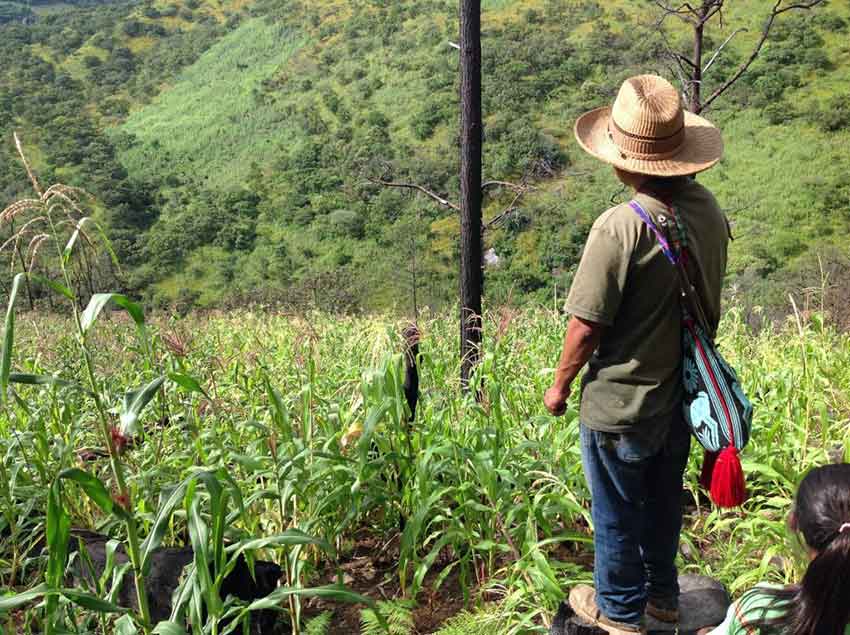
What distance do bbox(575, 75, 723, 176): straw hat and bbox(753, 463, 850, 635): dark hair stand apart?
2.93 feet

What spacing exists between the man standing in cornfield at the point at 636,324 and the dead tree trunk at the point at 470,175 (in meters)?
2.24

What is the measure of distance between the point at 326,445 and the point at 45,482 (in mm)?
1087

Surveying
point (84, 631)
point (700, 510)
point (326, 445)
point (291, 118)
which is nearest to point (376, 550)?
point (326, 445)

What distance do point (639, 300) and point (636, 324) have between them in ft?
0.23

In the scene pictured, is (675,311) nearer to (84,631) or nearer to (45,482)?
(84,631)

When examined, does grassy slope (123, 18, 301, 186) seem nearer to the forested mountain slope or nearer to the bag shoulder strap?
the forested mountain slope

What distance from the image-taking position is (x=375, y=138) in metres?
51.2

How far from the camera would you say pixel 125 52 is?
75188 millimetres

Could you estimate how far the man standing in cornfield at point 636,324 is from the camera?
192 cm

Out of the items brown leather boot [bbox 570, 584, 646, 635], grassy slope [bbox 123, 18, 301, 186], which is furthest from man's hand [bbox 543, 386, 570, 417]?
grassy slope [bbox 123, 18, 301, 186]

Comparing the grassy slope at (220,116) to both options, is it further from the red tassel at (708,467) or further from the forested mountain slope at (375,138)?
the red tassel at (708,467)

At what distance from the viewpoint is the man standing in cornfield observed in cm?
192

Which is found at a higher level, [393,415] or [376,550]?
[393,415]

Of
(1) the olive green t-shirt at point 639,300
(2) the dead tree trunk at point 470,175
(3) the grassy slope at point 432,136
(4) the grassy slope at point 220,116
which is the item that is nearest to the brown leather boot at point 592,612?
(1) the olive green t-shirt at point 639,300
